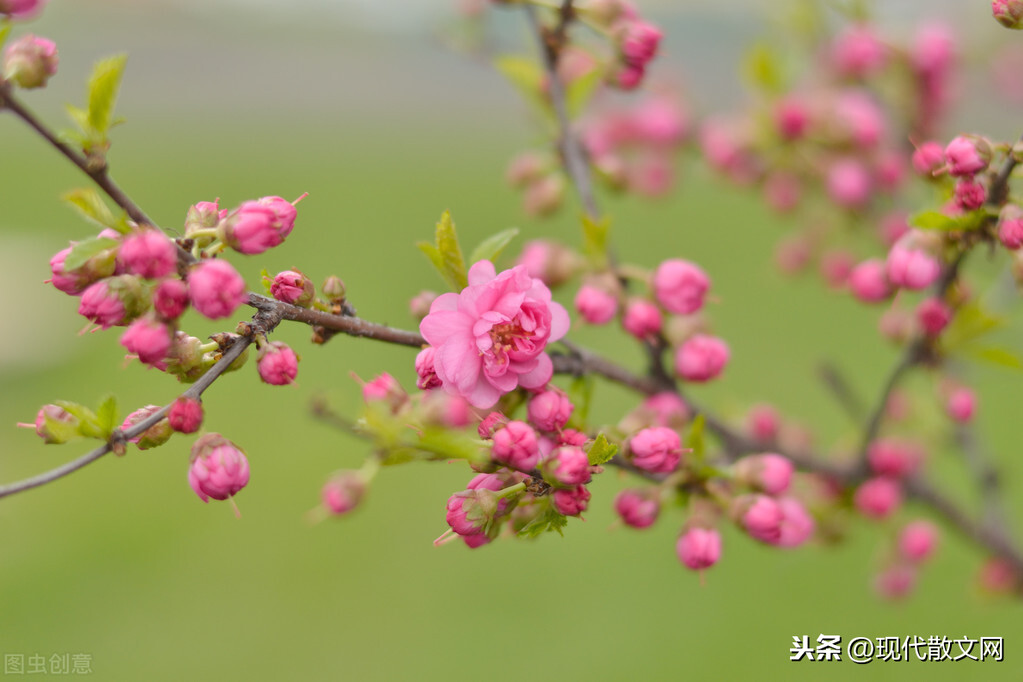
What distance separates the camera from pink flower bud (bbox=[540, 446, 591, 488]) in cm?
56

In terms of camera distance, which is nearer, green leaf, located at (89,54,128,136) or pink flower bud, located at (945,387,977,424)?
green leaf, located at (89,54,128,136)

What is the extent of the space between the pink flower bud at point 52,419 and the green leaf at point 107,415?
0.08ft

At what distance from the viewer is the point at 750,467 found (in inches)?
30.4

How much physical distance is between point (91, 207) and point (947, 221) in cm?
65

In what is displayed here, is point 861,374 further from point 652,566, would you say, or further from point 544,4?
point 544,4

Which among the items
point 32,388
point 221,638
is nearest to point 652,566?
point 221,638

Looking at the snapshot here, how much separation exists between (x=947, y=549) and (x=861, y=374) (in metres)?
1.39

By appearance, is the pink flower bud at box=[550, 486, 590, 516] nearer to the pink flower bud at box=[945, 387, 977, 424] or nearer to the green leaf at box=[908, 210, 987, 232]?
the green leaf at box=[908, 210, 987, 232]

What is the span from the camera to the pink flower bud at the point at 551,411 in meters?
0.62

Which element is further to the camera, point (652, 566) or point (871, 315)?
point (871, 315)

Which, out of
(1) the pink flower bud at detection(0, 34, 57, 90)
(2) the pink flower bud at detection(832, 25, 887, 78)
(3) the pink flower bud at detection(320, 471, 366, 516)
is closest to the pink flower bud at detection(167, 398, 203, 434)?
(3) the pink flower bud at detection(320, 471, 366, 516)

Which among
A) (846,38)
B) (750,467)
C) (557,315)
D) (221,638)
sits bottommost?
(221,638)

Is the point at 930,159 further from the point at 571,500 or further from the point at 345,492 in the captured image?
the point at 345,492

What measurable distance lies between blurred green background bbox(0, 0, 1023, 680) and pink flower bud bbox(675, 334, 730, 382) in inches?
5.0
